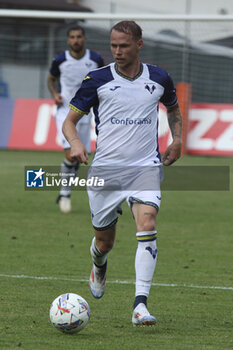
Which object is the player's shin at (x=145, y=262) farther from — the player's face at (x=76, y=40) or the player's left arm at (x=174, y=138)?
the player's face at (x=76, y=40)

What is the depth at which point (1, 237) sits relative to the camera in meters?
9.47

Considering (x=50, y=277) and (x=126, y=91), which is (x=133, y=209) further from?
(x=50, y=277)

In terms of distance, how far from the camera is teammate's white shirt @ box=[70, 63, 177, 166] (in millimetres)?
5840

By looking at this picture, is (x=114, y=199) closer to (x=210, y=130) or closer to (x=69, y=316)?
(x=69, y=316)

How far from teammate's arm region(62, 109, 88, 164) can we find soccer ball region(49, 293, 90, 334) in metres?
0.97

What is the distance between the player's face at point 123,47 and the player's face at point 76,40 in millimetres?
5758

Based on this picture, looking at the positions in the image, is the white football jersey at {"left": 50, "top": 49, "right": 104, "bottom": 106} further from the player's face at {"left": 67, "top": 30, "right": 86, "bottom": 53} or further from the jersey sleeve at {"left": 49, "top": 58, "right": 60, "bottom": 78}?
the player's face at {"left": 67, "top": 30, "right": 86, "bottom": 53}

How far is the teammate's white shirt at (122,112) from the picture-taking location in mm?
5840

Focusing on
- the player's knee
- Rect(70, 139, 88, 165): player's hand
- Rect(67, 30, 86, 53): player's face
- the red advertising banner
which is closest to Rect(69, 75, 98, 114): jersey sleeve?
Rect(70, 139, 88, 165): player's hand

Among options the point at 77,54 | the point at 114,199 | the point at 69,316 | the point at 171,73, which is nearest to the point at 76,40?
the point at 77,54

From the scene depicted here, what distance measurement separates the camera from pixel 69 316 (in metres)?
5.20

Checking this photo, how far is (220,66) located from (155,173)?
18.5 metres

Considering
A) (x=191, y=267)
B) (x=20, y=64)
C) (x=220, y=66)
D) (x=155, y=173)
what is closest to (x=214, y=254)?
(x=191, y=267)

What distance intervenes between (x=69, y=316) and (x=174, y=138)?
1.80m
